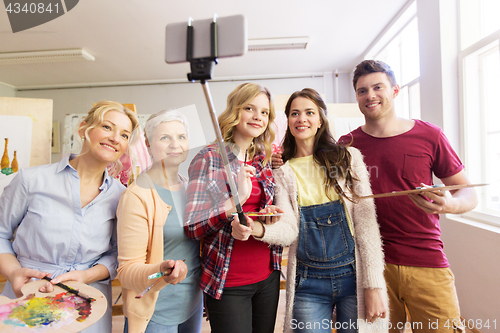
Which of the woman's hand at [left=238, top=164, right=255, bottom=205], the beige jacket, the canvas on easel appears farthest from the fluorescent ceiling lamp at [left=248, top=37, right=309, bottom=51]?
the beige jacket

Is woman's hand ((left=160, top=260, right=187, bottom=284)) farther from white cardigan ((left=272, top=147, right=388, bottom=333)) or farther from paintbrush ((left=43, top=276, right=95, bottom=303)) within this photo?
white cardigan ((left=272, top=147, right=388, bottom=333))

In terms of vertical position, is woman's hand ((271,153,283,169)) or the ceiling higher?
the ceiling

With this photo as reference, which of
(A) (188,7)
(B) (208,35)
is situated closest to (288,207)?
(B) (208,35)

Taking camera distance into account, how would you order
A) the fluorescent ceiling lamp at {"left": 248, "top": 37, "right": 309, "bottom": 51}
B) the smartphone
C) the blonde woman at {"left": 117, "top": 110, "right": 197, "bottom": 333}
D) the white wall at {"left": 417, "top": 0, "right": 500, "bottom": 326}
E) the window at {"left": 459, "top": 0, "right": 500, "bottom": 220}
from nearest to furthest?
the smartphone < the blonde woman at {"left": 117, "top": 110, "right": 197, "bottom": 333} < the white wall at {"left": 417, "top": 0, "right": 500, "bottom": 326} < the window at {"left": 459, "top": 0, "right": 500, "bottom": 220} < the fluorescent ceiling lamp at {"left": 248, "top": 37, "right": 309, "bottom": 51}

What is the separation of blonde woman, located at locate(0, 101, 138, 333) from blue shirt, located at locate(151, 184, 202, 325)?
26cm

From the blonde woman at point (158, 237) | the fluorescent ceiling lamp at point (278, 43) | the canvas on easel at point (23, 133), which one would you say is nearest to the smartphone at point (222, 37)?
the blonde woman at point (158, 237)

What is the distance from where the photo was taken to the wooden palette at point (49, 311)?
74 cm

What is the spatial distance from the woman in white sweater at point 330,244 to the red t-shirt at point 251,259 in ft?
0.35

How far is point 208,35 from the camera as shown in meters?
0.54

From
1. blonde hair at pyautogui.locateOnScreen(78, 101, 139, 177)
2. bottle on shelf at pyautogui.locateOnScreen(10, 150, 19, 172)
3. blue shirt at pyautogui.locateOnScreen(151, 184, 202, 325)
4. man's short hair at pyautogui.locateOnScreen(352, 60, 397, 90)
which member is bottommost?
blue shirt at pyautogui.locateOnScreen(151, 184, 202, 325)

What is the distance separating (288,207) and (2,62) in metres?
5.70

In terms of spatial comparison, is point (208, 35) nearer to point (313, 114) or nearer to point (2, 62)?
point (313, 114)

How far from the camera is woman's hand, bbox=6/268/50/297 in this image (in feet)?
3.25

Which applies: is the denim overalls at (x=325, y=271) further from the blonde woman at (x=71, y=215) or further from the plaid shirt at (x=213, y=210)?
the blonde woman at (x=71, y=215)
